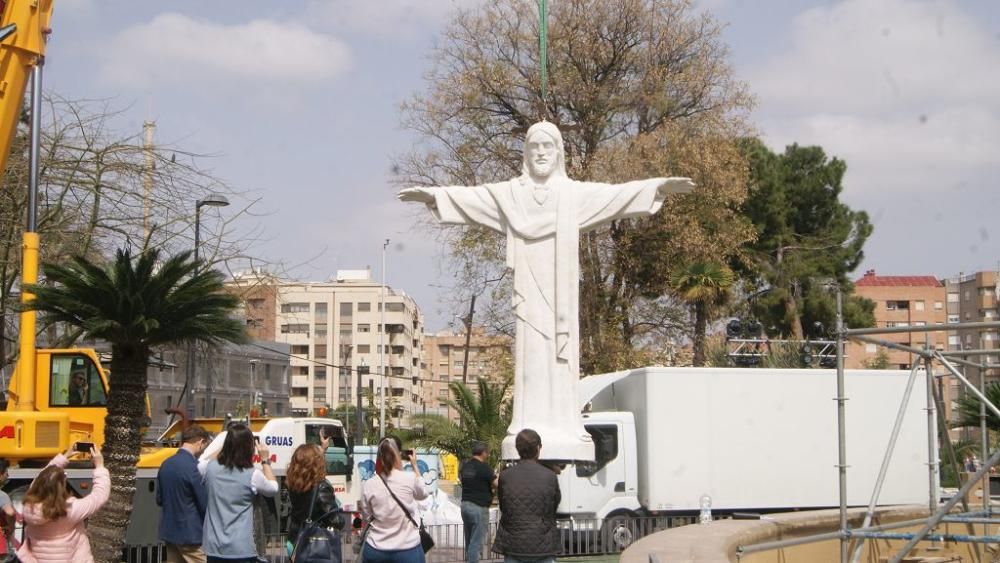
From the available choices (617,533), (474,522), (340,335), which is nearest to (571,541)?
(617,533)

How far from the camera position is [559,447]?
42.7 feet

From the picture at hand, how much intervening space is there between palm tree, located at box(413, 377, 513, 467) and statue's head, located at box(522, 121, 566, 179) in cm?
1281

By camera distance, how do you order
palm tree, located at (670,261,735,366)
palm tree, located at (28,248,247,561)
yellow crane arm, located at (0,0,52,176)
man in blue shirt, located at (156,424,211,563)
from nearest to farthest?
man in blue shirt, located at (156,424,211,563), palm tree, located at (28,248,247,561), yellow crane arm, located at (0,0,52,176), palm tree, located at (670,261,735,366)

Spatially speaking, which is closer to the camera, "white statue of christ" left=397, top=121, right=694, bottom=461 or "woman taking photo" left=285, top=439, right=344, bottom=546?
"woman taking photo" left=285, top=439, right=344, bottom=546

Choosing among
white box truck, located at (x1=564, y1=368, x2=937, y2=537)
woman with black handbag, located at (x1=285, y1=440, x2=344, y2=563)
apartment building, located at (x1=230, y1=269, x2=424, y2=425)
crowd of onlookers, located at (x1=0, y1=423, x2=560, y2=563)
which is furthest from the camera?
apartment building, located at (x1=230, y1=269, x2=424, y2=425)

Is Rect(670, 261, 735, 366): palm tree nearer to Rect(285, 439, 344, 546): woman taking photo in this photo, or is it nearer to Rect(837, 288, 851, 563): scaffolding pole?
Rect(837, 288, 851, 563): scaffolding pole

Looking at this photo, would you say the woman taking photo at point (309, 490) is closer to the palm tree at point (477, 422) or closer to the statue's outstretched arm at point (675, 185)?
the statue's outstretched arm at point (675, 185)

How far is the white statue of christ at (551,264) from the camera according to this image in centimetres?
1323

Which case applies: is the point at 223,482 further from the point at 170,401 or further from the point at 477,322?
the point at 170,401

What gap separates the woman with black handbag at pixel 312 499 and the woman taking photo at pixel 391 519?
269 mm

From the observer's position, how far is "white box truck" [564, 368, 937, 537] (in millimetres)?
19422

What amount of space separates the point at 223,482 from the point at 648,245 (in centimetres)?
2491

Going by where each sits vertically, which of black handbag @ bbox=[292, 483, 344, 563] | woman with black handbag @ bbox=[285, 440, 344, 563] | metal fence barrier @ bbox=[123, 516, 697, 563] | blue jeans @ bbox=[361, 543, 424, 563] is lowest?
metal fence barrier @ bbox=[123, 516, 697, 563]

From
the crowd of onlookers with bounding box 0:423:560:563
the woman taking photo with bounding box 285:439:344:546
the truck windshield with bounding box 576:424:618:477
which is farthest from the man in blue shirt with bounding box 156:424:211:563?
the truck windshield with bounding box 576:424:618:477
